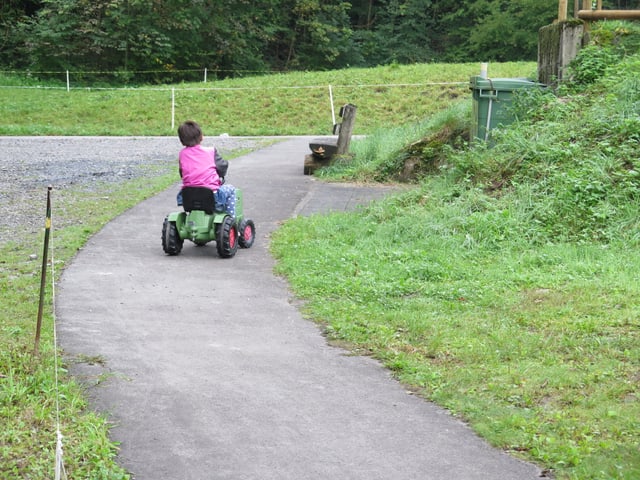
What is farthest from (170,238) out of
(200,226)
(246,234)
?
(246,234)

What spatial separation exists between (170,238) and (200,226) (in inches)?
14.2

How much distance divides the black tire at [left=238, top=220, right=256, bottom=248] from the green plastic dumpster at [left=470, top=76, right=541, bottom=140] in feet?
15.0

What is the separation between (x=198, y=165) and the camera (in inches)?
387

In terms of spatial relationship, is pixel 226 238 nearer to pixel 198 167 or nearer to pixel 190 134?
pixel 198 167

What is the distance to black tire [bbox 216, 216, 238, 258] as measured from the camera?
9672 millimetres

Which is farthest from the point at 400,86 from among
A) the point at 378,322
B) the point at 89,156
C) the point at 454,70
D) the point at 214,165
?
the point at 378,322

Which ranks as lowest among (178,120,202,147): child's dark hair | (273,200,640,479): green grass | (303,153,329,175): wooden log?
(273,200,640,479): green grass

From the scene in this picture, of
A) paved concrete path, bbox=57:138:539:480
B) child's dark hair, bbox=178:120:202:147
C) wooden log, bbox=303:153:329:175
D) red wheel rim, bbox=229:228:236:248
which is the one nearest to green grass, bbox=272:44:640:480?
paved concrete path, bbox=57:138:539:480

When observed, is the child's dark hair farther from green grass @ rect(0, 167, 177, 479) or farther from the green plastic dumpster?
the green plastic dumpster

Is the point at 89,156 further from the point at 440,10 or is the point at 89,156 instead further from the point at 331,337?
the point at 440,10

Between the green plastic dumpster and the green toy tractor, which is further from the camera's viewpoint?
the green plastic dumpster

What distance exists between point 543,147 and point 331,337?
5.78m

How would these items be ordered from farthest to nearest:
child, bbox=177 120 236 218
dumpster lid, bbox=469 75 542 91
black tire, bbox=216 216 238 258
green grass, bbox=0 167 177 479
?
1. dumpster lid, bbox=469 75 542 91
2. child, bbox=177 120 236 218
3. black tire, bbox=216 216 238 258
4. green grass, bbox=0 167 177 479

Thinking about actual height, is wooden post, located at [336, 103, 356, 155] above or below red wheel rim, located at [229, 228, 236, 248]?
above
